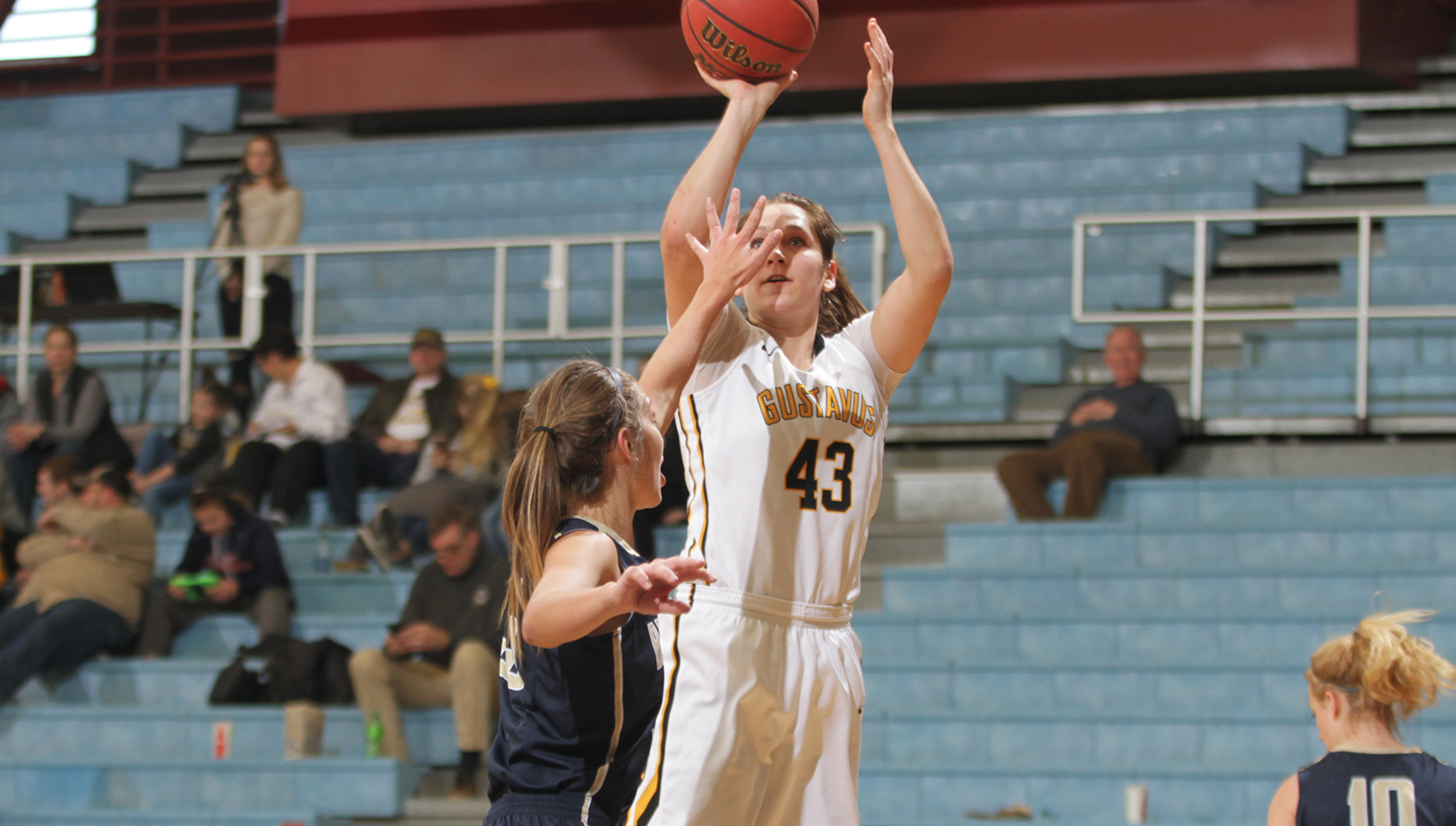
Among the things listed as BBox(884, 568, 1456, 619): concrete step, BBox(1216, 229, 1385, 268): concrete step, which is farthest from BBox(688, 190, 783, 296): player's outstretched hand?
BBox(1216, 229, 1385, 268): concrete step

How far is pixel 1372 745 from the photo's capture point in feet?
11.2

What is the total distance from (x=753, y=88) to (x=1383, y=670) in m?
1.74

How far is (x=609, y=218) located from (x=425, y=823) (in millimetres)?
4988

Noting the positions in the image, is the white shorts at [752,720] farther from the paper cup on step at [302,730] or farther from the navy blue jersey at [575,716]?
the paper cup on step at [302,730]

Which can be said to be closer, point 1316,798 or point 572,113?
point 1316,798

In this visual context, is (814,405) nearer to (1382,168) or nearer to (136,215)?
(1382,168)

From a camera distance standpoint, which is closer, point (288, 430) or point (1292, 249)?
point (288, 430)

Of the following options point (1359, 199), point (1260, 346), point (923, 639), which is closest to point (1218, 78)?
point (1359, 199)

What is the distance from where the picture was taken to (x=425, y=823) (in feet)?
21.8

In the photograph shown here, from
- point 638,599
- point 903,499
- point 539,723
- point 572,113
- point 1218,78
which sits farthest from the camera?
point 572,113

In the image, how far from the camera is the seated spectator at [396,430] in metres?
8.34

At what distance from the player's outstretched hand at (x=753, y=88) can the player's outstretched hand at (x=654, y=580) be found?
1.39 m

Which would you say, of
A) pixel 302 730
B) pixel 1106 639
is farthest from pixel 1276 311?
pixel 302 730

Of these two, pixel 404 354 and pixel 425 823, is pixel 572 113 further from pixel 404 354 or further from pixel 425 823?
pixel 425 823
